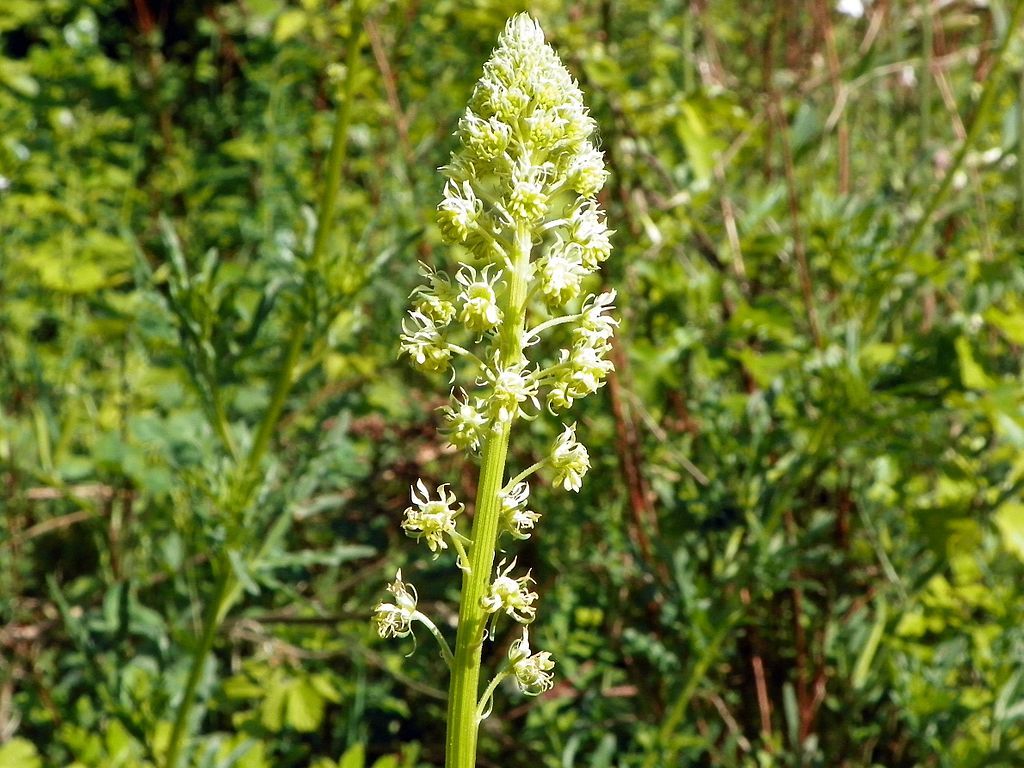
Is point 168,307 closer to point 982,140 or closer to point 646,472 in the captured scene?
point 646,472

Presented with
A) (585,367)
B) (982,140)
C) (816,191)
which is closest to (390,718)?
(816,191)

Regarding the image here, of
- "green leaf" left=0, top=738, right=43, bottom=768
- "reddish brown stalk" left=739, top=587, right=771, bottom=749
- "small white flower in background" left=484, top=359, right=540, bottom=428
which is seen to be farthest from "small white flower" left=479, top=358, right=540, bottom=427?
"green leaf" left=0, top=738, right=43, bottom=768

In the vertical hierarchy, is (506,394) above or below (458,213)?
below

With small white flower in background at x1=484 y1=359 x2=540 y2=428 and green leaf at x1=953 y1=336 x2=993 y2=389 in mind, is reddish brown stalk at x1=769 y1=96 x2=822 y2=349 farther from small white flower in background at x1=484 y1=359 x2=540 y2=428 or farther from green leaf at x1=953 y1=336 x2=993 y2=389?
small white flower in background at x1=484 y1=359 x2=540 y2=428

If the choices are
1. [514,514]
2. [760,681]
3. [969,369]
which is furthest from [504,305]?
[760,681]

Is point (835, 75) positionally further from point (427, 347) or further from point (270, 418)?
point (427, 347)
